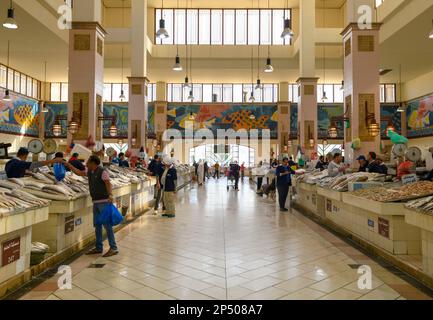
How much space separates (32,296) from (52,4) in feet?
40.7

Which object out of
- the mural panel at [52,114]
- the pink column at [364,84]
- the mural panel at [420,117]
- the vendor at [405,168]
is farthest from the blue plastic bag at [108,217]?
the mural panel at [52,114]

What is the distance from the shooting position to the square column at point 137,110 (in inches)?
698

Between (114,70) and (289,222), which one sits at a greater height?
(114,70)

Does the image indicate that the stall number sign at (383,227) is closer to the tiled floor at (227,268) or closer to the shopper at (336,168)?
the tiled floor at (227,268)

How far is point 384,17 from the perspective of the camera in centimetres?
1582

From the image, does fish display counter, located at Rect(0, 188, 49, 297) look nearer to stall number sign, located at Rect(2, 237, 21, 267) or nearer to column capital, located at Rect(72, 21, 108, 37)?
stall number sign, located at Rect(2, 237, 21, 267)

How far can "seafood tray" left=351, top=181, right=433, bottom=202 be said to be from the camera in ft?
18.9

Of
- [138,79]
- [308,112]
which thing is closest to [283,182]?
[308,112]

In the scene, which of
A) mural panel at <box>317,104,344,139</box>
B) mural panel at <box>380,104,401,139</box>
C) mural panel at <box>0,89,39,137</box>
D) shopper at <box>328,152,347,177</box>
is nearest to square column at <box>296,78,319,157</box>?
shopper at <box>328,152,347,177</box>

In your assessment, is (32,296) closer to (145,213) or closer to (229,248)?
(229,248)

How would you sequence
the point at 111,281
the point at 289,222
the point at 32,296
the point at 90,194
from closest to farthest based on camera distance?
1. the point at 32,296
2. the point at 111,281
3. the point at 90,194
4. the point at 289,222

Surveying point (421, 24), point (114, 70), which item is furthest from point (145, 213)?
point (114, 70)

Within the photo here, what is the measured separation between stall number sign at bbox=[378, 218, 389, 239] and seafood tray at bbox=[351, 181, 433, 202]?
0.36 metres

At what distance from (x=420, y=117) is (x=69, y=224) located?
22.7m
